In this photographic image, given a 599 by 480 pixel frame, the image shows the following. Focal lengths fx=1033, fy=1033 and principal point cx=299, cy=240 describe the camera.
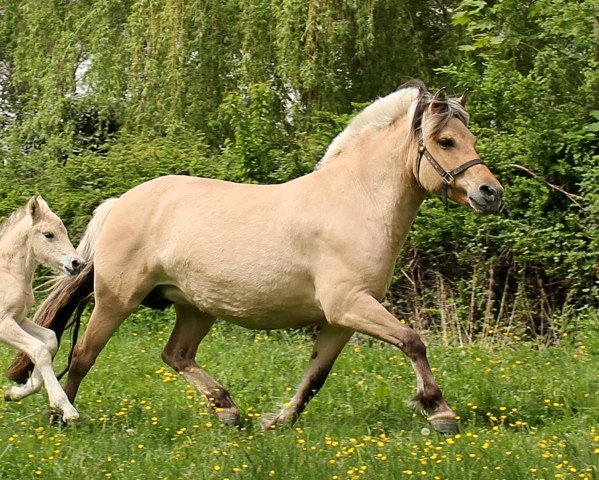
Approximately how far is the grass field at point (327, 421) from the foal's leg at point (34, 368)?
0.53 feet

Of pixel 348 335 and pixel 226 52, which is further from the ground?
pixel 348 335

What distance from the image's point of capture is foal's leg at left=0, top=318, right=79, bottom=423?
6500mm

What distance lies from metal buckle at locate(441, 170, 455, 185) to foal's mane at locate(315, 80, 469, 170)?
0.28m

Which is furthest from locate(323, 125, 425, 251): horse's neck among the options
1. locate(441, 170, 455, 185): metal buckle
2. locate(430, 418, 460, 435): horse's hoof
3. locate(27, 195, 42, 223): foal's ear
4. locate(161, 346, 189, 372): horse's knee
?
locate(27, 195, 42, 223): foal's ear

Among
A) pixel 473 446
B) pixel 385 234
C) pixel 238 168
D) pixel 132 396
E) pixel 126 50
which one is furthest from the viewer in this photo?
pixel 126 50

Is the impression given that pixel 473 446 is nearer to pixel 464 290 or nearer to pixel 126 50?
pixel 464 290

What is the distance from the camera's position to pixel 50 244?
7320 millimetres

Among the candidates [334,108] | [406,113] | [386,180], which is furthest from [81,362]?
[334,108]

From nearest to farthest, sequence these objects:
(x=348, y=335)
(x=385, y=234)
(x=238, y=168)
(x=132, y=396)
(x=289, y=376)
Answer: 1. (x=385, y=234)
2. (x=348, y=335)
3. (x=132, y=396)
4. (x=289, y=376)
5. (x=238, y=168)

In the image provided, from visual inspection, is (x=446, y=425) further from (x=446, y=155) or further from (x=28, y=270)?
(x=28, y=270)

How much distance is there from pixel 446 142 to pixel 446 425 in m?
1.77

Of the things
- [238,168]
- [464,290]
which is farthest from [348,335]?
[238,168]

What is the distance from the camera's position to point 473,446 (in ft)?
18.6

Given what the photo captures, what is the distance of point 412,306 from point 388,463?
5652 mm
